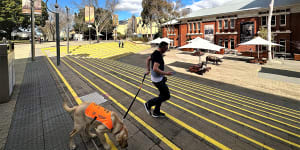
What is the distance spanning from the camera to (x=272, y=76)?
37.8 ft

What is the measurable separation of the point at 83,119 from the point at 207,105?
410cm

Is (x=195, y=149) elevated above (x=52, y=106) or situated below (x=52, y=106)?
below

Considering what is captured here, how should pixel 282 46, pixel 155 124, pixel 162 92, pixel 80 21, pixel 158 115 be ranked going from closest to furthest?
pixel 155 124 < pixel 162 92 < pixel 158 115 < pixel 282 46 < pixel 80 21

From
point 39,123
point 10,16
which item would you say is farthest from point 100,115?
point 10,16

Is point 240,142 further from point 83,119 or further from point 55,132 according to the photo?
point 55,132

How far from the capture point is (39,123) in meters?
3.30

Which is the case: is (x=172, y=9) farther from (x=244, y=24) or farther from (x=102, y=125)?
(x=102, y=125)

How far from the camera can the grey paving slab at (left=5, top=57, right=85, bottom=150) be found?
268cm

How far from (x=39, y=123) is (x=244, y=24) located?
106 feet

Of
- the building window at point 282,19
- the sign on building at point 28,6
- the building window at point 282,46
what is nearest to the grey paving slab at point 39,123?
the sign on building at point 28,6

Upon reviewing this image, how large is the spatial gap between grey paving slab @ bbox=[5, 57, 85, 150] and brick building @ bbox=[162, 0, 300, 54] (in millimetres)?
30428

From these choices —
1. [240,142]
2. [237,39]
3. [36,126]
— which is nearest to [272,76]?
[240,142]

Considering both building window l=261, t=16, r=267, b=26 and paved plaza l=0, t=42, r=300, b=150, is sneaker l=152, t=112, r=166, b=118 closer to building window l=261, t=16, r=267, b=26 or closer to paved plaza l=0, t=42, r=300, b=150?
paved plaza l=0, t=42, r=300, b=150

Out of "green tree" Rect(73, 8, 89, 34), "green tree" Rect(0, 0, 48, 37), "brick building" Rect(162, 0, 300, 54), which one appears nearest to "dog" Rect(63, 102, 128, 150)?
"brick building" Rect(162, 0, 300, 54)
